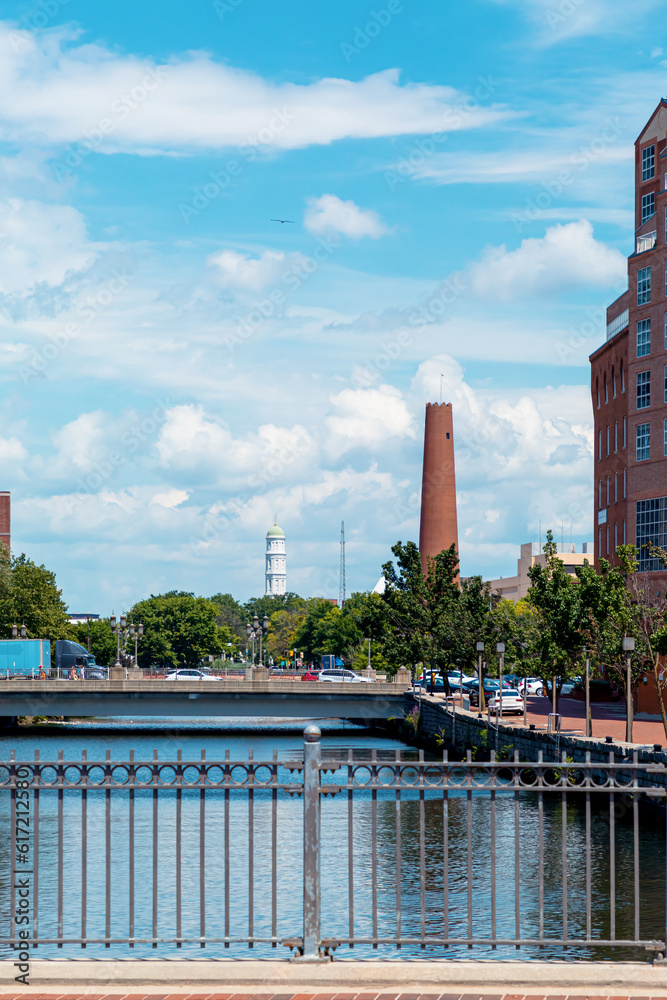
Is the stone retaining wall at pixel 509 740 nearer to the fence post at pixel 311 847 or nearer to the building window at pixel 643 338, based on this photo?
the fence post at pixel 311 847

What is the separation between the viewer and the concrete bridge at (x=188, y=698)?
68062mm

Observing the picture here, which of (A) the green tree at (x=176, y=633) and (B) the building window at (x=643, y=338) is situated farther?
(A) the green tree at (x=176, y=633)

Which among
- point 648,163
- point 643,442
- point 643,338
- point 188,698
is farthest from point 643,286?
point 188,698

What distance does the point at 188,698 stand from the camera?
6894 cm

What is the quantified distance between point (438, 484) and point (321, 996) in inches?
3704

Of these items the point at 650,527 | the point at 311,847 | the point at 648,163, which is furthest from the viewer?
the point at 648,163

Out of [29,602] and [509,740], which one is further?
[29,602]

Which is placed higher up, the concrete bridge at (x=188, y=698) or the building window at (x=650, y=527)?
the building window at (x=650, y=527)

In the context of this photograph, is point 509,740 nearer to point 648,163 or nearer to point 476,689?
point 476,689

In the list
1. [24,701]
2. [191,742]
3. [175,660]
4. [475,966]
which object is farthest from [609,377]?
[175,660]

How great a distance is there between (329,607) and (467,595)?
80.0 meters

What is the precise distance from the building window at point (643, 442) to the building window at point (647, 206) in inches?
414

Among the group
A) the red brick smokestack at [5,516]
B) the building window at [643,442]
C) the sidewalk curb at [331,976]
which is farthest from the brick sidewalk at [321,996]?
the red brick smokestack at [5,516]

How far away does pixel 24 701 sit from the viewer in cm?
6838
